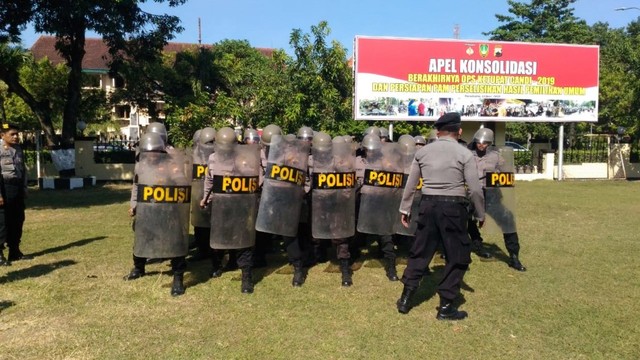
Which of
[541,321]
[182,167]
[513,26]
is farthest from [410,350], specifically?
[513,26]

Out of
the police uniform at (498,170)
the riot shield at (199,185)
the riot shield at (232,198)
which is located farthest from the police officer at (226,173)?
the police uniform at (498,170)

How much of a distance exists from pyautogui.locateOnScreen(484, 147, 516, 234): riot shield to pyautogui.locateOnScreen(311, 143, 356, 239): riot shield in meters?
1.94

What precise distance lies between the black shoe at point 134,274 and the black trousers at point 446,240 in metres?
3.23

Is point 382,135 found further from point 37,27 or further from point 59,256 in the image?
point 37,27

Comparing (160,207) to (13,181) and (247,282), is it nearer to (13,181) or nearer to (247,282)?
(247,282)

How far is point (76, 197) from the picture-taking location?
Result: 13773mm

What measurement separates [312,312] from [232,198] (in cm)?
146

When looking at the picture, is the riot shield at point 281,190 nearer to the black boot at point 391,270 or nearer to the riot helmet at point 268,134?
the riot helmet at point 268,134

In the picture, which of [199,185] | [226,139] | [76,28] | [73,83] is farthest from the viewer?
[73,83]

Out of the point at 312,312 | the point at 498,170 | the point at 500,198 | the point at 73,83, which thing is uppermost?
the point at 73,83

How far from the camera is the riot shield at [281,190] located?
565 cm

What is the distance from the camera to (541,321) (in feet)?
15.5

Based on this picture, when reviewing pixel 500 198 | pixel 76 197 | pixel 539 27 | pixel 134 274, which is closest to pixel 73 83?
pixel 76 197

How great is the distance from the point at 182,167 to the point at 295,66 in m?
12.5
